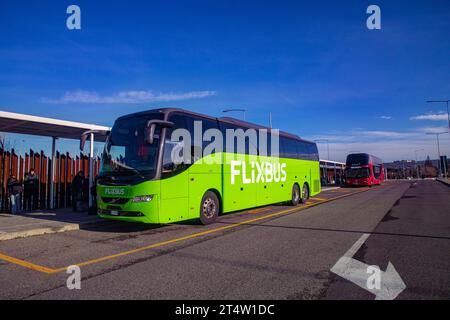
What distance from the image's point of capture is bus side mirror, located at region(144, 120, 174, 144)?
22.3ft

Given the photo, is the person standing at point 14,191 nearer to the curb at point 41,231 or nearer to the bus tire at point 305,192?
the curb at point 41,231

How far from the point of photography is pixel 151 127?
6.98 m

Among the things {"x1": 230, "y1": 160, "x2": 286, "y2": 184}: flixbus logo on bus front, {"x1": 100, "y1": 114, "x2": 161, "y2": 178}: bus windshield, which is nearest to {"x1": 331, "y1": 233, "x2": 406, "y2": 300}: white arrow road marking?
{"x1": 100, "y1": 114, "x2": 161, "y2": 178}: bus windshield

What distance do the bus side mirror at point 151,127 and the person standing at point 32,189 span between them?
751 centimetres

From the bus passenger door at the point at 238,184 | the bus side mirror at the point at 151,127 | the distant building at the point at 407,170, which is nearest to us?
the bus side mirror at the point at 151,127

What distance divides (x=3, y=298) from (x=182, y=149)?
5089 mm

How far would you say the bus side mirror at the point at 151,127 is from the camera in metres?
6.81

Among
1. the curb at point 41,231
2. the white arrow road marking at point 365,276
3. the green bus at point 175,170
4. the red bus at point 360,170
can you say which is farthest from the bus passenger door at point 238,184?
the red bus at point 360,170

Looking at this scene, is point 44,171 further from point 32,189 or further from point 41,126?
point 41,126

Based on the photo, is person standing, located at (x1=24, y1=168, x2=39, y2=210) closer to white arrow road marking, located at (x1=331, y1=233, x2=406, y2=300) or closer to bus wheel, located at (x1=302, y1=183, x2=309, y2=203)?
white arrow road marking, located at (x1=331, y1=233, x2=406, y2=300)

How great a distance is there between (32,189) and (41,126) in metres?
2.80

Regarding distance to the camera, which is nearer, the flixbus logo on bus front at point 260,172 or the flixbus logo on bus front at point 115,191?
the flixbus logo on bus front at point 115,191

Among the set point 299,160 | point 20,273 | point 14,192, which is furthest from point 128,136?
point 299,160

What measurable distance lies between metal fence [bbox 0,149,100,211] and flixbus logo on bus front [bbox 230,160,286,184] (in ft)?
26.4
